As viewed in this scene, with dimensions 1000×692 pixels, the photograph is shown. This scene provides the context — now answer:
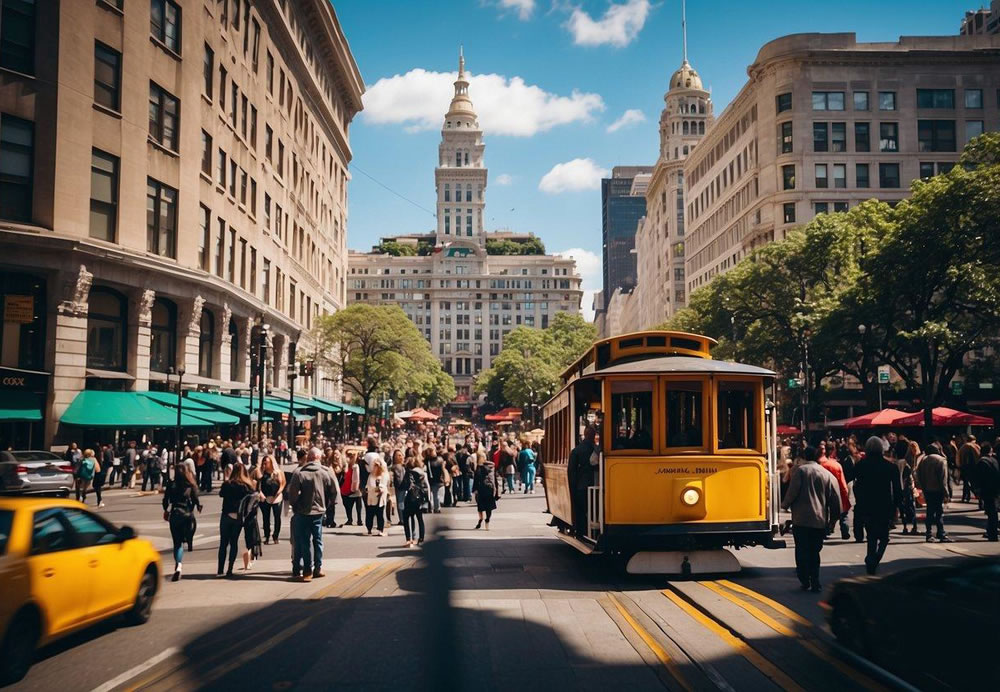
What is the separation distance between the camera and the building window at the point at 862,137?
217 feet

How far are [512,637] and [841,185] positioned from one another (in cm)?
6484

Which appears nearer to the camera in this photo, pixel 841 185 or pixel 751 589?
pixel 751 589

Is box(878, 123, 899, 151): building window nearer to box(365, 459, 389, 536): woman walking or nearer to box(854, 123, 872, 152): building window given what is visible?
box(854, 123, 872, 152): building window

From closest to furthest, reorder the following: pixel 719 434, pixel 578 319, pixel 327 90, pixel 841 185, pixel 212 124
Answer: pixel 719 434 → pixel 212 124 → pixel 841 185 → pixel 327 90 → pixel 578 319

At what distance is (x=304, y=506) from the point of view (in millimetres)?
12273

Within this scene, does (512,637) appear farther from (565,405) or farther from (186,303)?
(186,303)

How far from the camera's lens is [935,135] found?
65250mm

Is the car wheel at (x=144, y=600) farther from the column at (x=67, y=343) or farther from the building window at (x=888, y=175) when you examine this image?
the building window at (x=888, y=175)

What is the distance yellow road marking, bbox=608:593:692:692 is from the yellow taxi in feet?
17.9

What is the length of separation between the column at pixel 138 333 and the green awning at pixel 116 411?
1043 mm

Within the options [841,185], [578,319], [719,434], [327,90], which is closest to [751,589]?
[719,434]

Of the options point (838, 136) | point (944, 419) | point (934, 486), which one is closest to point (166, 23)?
point (934, 486)

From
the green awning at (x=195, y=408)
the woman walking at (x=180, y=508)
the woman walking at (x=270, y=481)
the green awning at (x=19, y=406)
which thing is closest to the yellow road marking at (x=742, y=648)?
the woman walking at (x=180, y=508)

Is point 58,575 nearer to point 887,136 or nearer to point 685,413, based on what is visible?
point 685,413
